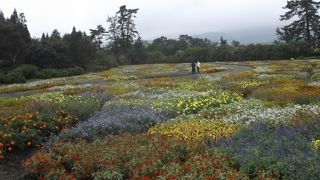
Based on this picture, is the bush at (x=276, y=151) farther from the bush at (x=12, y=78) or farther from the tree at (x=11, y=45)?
the tree at (x=11, y=45)

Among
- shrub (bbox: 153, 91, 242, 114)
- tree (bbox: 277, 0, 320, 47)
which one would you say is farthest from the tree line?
shrub (bbox: 153, 91, 242, 114)

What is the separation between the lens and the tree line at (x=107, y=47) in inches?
2004

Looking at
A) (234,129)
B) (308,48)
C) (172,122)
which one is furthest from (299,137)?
(308,48)

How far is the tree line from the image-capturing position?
50906 millimetres

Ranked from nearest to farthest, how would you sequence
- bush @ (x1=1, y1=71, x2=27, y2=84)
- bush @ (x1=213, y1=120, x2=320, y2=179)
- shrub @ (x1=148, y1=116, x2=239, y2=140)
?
bush @ (x1=213, y1=120, x2=320, y2=179) < shrub @ (x1=148, y1=116, x2=239, y2=140) < bush @ (x1=1, y1=71, x2=27, y2=84)

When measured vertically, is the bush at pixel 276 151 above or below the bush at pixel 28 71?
below

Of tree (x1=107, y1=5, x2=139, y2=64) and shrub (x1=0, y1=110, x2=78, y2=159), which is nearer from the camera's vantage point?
shrub (x1=0, y1=110, x2=78, y2=159)

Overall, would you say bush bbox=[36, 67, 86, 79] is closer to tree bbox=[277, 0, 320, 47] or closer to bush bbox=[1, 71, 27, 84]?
bush bbox=[1, 71, 27, 84]

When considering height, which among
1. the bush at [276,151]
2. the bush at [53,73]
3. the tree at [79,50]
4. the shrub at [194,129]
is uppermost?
the tree at [79,50]

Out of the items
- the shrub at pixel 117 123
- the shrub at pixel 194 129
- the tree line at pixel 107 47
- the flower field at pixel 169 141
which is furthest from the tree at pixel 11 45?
the shrub at pixel 194 129

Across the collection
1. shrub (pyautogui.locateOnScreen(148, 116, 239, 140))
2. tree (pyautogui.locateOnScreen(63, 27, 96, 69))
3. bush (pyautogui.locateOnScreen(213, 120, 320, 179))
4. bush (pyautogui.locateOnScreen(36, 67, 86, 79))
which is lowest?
shrub (pyautogui.locateOnScreen(148, 116, 239, 140))

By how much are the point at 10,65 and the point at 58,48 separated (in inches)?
320

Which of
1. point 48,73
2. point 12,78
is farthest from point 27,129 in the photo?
point 48,73

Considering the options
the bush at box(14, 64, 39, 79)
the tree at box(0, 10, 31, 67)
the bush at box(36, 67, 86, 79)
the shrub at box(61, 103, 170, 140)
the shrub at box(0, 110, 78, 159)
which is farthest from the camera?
the tree at box(0, 10, 31, 67)
